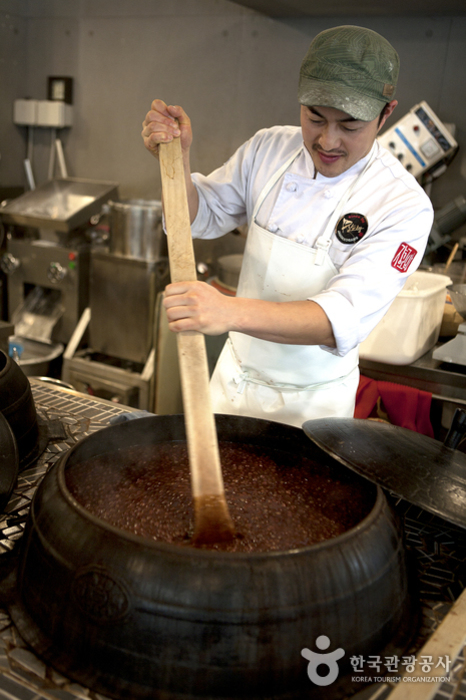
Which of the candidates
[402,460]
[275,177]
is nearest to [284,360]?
[275,177]

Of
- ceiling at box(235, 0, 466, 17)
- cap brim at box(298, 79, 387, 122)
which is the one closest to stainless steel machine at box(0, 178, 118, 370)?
ceiling at box(235, 0, 466, 17)

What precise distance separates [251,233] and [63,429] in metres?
0.79

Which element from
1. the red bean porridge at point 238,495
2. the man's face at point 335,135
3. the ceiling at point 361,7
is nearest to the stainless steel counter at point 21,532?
the red bean porridge at point 238,495

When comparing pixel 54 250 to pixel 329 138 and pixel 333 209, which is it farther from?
pixel 329 138

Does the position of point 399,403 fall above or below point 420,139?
below

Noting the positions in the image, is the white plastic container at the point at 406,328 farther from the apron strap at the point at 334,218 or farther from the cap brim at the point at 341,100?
the cap brim at the point at 341,100

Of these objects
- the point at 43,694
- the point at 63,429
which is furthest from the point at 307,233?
the point at 43,694

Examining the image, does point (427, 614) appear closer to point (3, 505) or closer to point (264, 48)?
point (3, 505)

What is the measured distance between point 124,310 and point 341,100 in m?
2.87

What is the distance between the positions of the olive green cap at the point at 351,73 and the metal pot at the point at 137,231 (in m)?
2.52

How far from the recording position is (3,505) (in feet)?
3.64

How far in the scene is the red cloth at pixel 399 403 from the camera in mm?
2441

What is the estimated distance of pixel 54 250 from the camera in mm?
4199

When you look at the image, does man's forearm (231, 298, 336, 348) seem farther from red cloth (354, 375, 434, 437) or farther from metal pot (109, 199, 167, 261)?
metal pot (109, 199, 167, 261)
